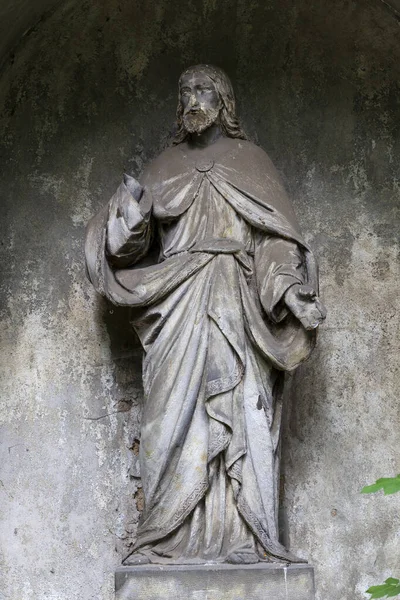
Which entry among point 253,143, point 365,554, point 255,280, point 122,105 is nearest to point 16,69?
point 122,105

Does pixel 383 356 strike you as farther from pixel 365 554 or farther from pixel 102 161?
pixel 102 161

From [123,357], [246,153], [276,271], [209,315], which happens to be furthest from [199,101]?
[123,357]

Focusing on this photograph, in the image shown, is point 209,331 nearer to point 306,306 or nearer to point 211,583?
point 306,306

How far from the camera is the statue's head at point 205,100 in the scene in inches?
241

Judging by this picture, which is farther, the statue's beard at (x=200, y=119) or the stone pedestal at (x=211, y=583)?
the statue's beard at (x=200, y=119)

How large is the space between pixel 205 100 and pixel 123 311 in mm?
1190

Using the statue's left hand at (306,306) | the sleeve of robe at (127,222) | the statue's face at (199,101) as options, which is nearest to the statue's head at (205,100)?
the statue's face at (199,101)

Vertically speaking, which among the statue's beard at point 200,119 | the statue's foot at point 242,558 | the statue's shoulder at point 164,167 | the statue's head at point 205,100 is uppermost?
the statue's head at point 205,100

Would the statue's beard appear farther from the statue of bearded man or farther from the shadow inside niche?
the shadow inside niche

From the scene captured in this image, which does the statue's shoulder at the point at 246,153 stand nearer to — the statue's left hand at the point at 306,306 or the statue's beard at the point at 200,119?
the statue's beard at the point at 200,119

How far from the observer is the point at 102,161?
6.82 meters

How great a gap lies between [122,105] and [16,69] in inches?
23.7

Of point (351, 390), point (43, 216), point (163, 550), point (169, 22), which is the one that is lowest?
point (163, 550)

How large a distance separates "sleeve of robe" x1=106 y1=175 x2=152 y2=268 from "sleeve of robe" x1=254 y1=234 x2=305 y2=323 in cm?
56
